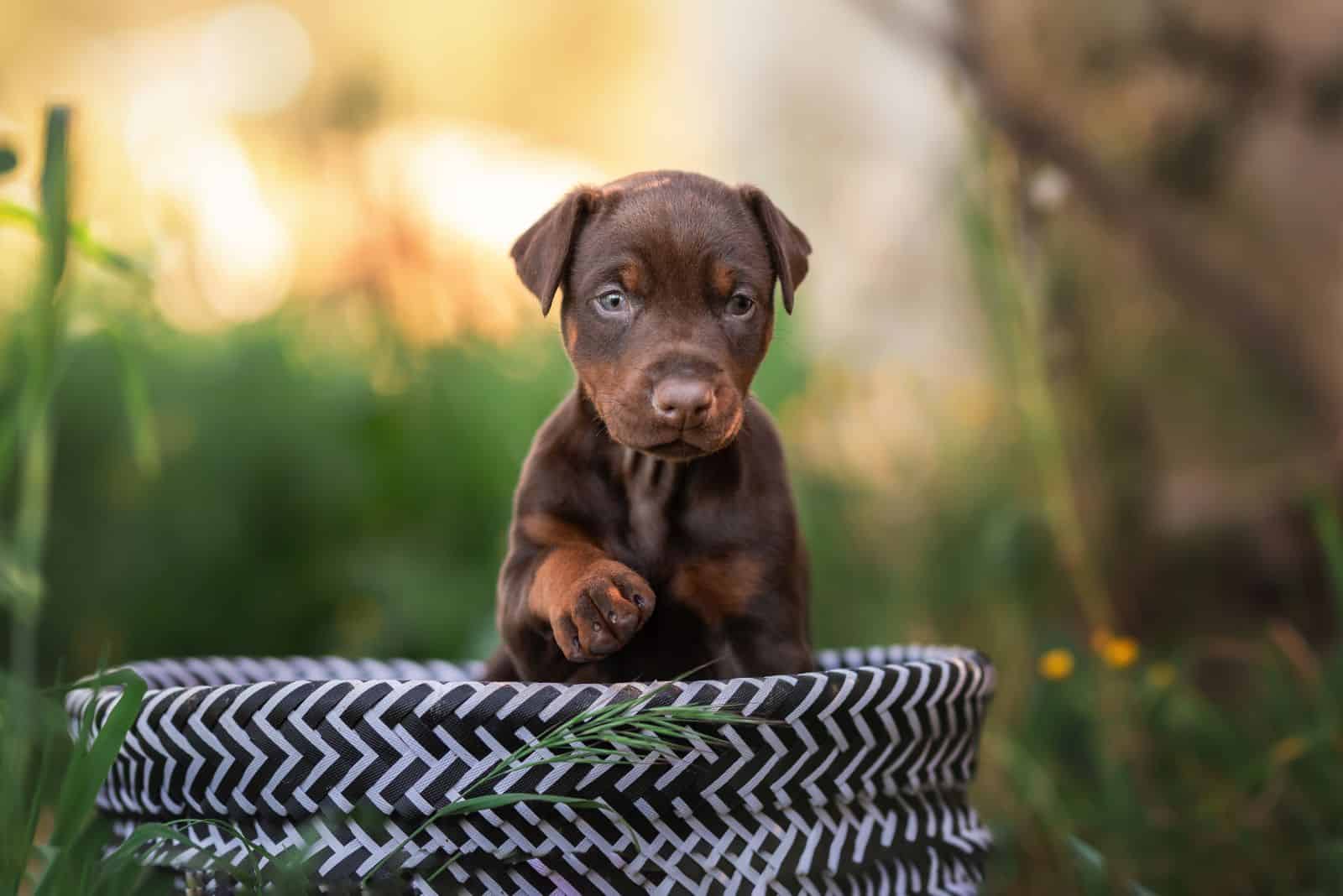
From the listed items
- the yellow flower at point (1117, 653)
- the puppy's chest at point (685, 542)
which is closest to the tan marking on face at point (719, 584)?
the puppy's chest at point (685, 542)

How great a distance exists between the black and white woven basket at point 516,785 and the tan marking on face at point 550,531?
1.68ft

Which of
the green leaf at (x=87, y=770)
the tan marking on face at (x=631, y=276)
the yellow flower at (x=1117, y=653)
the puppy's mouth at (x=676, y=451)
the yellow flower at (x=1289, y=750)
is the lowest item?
the yellow flower at (x=1289, y=750)

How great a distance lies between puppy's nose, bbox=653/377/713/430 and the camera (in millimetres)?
2102

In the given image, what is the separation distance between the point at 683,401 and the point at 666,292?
0.94ft

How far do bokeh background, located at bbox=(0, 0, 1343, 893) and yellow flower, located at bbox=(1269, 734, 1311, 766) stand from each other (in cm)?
2

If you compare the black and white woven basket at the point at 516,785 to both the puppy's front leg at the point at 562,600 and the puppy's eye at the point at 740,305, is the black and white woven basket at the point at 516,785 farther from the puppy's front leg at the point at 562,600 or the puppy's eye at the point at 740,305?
the puppy's eye at the point at 740,305

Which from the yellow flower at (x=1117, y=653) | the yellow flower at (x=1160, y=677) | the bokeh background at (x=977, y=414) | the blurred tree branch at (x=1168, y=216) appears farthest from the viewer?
the blurred tree branch at (x=1168, y=216)

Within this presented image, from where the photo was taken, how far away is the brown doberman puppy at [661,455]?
2.22 m

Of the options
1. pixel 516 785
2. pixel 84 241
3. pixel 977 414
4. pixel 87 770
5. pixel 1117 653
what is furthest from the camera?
pixel 977 414

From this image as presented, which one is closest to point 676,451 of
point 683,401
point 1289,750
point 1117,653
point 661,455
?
point 661,455

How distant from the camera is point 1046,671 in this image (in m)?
3.49

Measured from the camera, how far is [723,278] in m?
2.32

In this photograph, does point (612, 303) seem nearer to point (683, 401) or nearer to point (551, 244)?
point (551, 244)

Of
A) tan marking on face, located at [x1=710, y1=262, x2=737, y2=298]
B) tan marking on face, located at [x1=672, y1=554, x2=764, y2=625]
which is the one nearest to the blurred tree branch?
tan marking on face, located at [x1=710, y1=262, x2=737, y2=298]
